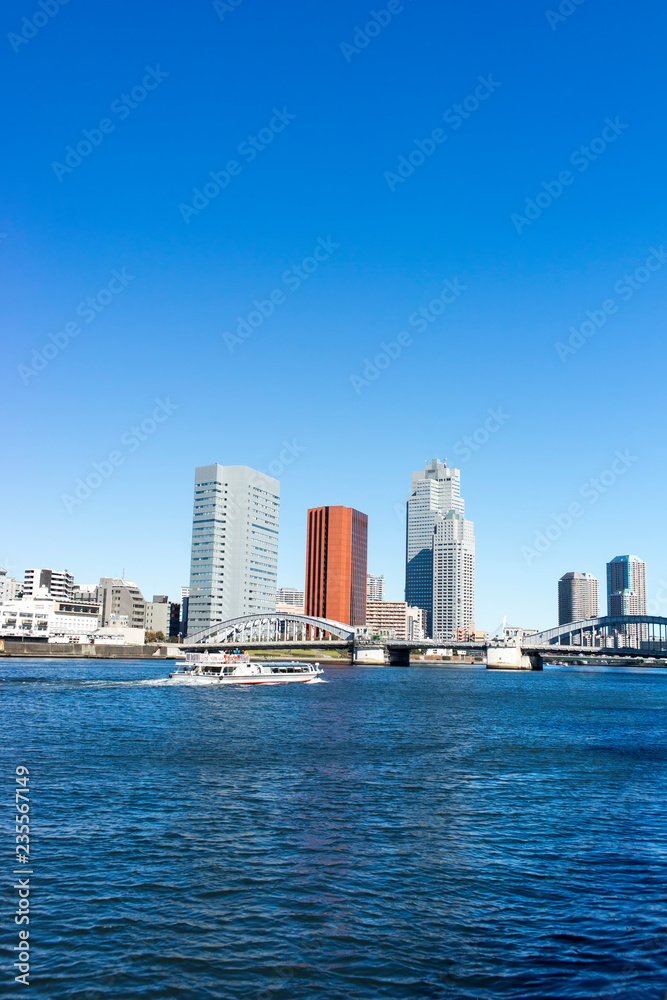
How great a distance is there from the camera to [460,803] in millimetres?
34250

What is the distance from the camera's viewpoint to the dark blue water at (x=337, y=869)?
1717 centimetres

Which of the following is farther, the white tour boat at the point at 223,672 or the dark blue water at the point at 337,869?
the white tour boat at the point at 223,672

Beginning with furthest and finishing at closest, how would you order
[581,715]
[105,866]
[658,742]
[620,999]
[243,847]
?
1. [581,715]
2. [658,742]
3. [243,847]
4. [105,866]
5. [620,999]

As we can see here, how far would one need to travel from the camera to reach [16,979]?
1642 centimetres

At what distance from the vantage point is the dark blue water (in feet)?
56.3

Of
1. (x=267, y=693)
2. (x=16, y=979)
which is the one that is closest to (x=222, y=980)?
(x=16, y=979)

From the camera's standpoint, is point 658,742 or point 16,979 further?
point 658,742

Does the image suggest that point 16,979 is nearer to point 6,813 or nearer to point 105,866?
point 105,866

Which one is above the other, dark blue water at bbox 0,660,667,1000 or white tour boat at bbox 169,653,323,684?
dark blue water at bbox 0,660,667,1000

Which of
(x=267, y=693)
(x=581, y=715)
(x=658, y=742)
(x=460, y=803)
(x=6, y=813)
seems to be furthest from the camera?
(x=267, y=693)

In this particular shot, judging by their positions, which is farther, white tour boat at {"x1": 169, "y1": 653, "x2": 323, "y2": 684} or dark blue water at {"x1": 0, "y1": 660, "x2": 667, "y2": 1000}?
white tour boat at {"x1": 169, "y1": 653, "x2": 323, "y2": 684}

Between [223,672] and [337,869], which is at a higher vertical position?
[337,869]

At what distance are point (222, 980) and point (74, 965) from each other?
11.4ft

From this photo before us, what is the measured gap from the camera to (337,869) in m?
24.2
